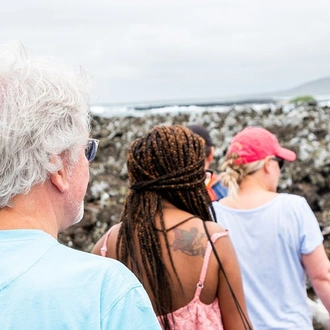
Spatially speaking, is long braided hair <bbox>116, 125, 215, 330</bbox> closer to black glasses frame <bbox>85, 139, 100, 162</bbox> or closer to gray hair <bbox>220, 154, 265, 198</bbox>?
gray hair <bbox>220, 154, 265, 198</bbox>

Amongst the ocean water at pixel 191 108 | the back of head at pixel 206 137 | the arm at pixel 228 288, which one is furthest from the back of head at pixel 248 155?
the ocean water at pixel 191 108

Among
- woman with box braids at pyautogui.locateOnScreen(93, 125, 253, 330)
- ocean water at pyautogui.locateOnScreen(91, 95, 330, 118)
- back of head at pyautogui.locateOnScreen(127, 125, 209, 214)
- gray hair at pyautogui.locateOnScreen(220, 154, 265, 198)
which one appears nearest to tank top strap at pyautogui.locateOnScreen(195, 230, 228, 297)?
woman with box braids at pyautogui.locateOnScreen(93, 125, 253, 330)

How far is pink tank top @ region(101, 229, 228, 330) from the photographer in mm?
2391

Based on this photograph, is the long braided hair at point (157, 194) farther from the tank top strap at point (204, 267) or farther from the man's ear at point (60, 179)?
the man's ear at point (60, 179)

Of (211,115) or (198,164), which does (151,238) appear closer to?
(198,164)

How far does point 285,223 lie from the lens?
2.99 m

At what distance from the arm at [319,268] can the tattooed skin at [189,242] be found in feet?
2.59

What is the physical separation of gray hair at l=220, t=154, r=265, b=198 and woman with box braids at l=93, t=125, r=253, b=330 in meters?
0.60

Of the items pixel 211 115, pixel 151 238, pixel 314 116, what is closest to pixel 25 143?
pixel 151 238

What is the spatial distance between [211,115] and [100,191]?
364 inches

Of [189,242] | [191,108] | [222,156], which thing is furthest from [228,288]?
[191,108]

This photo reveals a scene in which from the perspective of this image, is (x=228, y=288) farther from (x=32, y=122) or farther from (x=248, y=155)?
(x=32, y=122)

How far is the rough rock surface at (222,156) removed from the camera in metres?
8.12

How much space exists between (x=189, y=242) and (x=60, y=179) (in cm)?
99
